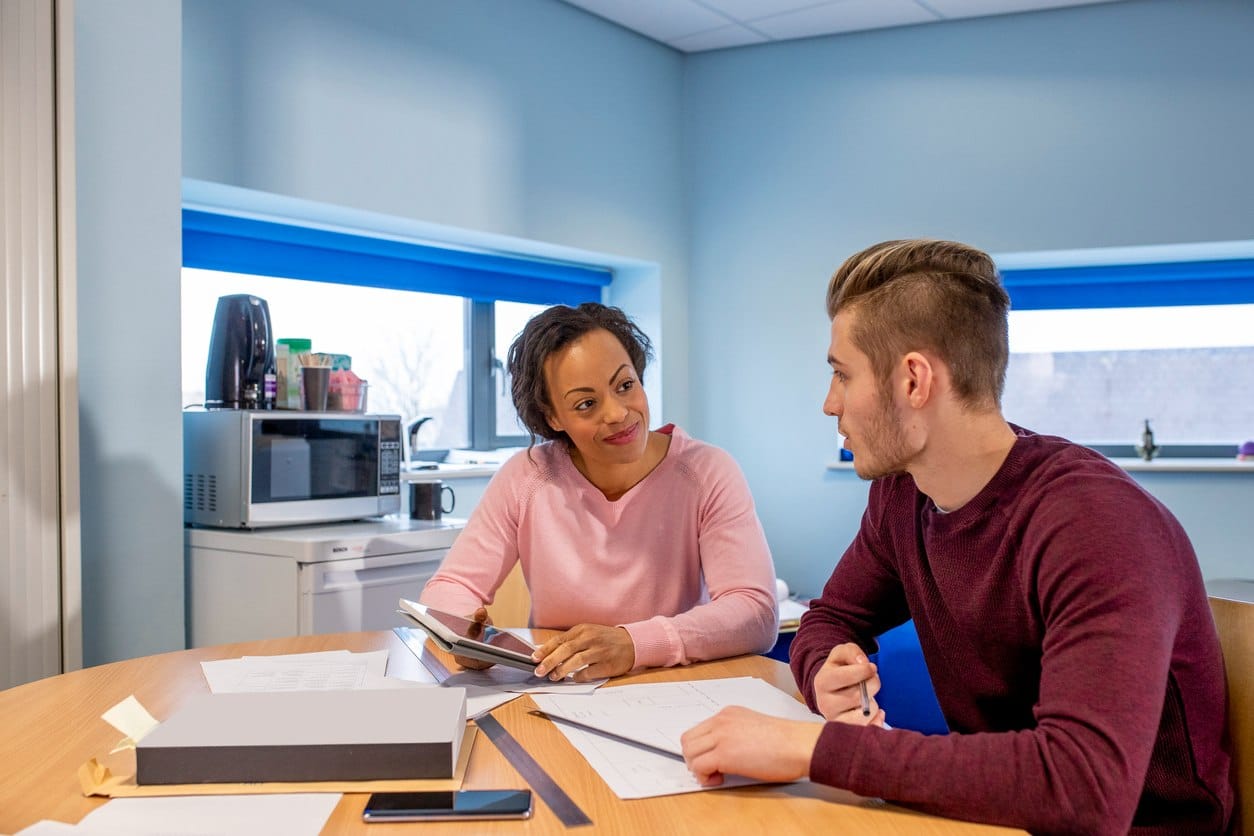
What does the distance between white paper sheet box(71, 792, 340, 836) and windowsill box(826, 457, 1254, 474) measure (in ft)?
9.36

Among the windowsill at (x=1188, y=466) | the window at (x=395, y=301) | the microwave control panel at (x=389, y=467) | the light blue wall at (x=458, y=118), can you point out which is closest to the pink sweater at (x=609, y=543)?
the microwave control panel at (x=389, y=467)

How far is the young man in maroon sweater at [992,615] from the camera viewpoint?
35.4 inches

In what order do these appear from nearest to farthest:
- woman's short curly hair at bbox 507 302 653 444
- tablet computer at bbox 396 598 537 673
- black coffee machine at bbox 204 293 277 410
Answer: tablet computer at bbox 396 598 537 673 → woman's short curly hair at bbox 507 302 653 444 → black coffee machine at bbox 204 293 277 410

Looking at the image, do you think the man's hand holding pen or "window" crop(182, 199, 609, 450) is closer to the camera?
the man's hand holding pen

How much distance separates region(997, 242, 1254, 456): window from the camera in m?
3.87

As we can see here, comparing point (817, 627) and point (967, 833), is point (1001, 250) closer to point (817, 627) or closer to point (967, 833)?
point (817, 627)

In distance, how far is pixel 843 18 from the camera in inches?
154

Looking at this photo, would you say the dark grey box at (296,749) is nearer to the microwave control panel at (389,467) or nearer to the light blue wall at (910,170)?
the microwave control panel at (389,467)

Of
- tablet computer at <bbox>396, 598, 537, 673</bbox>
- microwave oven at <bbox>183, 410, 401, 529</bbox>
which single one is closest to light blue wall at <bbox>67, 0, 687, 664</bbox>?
microwave oven at <bbox>183, 410, 401, 529</bbox>

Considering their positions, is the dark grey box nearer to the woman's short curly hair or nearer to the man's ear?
the man's ear

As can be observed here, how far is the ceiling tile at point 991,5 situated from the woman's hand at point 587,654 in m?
3.08

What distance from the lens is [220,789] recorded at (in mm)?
992

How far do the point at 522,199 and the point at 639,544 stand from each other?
2.10m

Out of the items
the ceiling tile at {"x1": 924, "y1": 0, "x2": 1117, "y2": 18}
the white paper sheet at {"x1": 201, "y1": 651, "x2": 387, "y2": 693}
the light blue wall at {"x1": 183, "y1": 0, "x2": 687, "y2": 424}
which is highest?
the ceiling tile at {"x1": 924, "y1": 0, "x2": 1117, "y2": 18}
